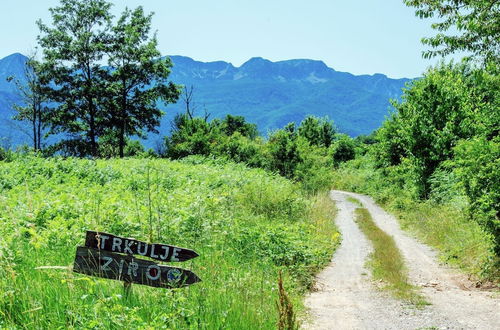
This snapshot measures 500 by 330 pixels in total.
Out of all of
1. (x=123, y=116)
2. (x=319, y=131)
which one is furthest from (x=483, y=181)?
(x=319, y=131)

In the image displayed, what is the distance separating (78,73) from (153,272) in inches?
1805

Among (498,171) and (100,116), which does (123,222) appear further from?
(100,116)

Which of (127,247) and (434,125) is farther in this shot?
(434,125)

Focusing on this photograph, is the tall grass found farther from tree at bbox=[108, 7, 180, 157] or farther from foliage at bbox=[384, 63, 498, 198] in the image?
tree at bbox=[108, 7, 180, 157]

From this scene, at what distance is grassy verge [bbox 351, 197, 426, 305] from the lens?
8.77 meters

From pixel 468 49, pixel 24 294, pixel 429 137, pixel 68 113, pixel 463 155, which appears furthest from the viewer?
pixel 68 113

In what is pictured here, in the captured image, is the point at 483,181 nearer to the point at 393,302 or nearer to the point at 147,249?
the point at 393,302

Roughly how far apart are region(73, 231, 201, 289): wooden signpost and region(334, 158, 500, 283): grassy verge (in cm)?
826

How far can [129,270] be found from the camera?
440 centimetres

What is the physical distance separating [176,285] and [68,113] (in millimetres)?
43911

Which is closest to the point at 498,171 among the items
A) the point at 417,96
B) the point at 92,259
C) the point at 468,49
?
the point at 468,49

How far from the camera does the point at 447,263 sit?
12102 mm

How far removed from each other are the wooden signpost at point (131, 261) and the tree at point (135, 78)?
41.4m

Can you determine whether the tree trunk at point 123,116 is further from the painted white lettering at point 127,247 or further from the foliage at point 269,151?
Result: the painted white lettering at point 127,247
